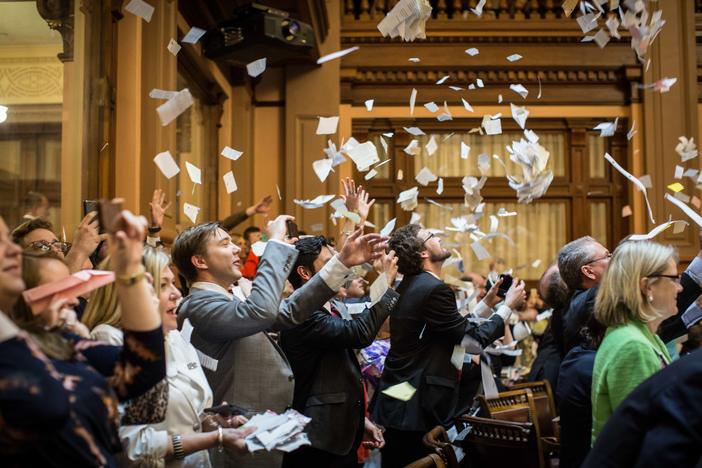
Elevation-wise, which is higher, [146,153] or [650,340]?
[146,153]

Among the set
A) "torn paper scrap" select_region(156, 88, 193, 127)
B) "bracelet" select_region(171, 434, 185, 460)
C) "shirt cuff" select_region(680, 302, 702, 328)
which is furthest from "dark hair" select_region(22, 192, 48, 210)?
"shirt cuff" select_region(680, 302, 702, 328)

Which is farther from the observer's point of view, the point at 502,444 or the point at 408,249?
the point at 408,249

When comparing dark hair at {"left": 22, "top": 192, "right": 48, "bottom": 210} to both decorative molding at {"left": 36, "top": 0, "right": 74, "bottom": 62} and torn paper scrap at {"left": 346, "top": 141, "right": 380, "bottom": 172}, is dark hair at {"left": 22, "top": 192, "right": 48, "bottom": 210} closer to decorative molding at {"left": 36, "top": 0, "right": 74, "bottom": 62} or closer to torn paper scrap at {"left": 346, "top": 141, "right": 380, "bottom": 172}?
decorative molding at {"left": 36, "top": 0, "right": 74, "bottom": 62}

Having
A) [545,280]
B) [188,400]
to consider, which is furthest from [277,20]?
[188,400]

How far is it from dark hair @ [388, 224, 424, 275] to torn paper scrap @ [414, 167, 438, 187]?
3.15 m

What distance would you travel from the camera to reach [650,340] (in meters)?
2.05

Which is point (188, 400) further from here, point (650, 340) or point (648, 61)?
point (648, 61)

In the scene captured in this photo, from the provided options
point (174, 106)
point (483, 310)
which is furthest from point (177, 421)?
point (483, 310)

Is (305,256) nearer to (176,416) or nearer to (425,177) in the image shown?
(176,416)

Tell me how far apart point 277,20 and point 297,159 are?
2.27m

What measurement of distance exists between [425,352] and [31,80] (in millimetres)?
2134

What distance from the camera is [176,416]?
6.57 ft

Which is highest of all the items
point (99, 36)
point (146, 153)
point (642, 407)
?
point (99, 36)

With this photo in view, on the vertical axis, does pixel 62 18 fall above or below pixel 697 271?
above
